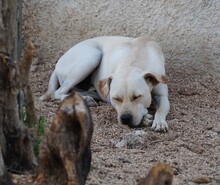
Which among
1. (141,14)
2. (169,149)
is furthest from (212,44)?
(169,149)

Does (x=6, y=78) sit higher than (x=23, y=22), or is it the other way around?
(x=6, y=78)

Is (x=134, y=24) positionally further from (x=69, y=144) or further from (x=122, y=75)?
(x=69, y=144)

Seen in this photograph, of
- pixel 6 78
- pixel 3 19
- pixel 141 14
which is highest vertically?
pixel 3 19

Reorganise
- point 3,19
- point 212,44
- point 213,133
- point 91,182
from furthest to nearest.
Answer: point 212,44, point 213,133, point 91,182, point 3,19

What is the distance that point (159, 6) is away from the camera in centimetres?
755

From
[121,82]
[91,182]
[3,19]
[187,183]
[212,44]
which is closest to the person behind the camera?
[3,19]

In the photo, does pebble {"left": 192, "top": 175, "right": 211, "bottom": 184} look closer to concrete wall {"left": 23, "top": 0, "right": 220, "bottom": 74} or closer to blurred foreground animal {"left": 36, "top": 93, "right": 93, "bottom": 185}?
blurred foreground animal {"left": 36, "top": 93, "right": 93, "bottom": 185}

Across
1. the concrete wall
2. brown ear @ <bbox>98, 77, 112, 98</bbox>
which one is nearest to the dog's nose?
brown ear @ <bbox>98, 77, 112, 98</bbox>

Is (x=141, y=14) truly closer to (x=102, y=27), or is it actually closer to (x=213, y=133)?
(x=102, y=27)

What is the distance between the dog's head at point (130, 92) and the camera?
20.0 ft

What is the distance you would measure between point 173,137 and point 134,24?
228 centimetres

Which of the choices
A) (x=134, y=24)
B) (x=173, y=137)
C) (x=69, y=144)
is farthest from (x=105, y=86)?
Result: (x=69, y=144)

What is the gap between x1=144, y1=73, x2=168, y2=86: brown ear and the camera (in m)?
6.39

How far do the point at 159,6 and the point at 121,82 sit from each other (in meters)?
1.48
